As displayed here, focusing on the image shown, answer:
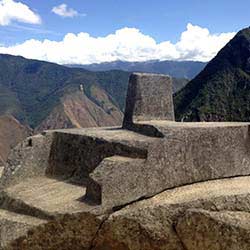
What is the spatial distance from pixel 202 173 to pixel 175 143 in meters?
0.98

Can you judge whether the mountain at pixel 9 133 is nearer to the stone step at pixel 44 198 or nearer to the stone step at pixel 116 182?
the stone step at pixel 44 198

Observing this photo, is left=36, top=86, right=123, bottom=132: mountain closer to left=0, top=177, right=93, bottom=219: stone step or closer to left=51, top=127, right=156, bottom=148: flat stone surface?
left=51, top=127, right=156, bottom=148: flat stone surface

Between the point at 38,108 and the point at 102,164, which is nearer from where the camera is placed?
the point at 102,164

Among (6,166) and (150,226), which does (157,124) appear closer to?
(150,226)

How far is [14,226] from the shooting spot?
10656 millimetres

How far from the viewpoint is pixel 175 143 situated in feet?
36.8

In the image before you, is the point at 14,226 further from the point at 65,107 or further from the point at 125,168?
the point at 65,107

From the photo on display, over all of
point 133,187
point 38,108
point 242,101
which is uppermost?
point 133,187

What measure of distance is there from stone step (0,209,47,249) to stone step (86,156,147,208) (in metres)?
1.21

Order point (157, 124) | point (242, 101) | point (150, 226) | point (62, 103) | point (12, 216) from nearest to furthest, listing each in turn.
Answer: point (150, 226) → point (12, 216) → point (157, 124) → point (242, 101) → point (62, 103)

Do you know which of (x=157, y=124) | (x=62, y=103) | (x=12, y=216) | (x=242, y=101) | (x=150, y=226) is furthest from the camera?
(x=62, y=103)

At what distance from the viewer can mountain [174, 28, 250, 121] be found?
71625mm

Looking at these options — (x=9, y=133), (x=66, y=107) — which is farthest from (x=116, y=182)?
(x=66, y=107)

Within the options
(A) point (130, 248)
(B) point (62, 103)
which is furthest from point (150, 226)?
(B) point (62, 103)
